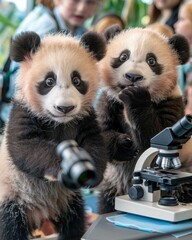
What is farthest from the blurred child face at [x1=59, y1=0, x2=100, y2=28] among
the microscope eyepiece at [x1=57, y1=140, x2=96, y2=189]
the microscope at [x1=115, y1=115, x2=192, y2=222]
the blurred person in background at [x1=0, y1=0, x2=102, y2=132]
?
the microscope eyepiece at [x1=57, y1=140, x2=96, y2=189]

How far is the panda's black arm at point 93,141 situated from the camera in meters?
1.06

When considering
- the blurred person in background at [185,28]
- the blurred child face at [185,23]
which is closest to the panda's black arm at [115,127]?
the blurred person in background at [185,28]

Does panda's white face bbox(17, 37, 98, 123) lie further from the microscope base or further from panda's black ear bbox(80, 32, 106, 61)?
the microscope base

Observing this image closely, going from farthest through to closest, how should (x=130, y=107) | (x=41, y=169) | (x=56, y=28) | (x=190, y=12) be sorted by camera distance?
(x=190, y=12), (x=56, y=28), (x=130, y=107), (x=41, y=169)

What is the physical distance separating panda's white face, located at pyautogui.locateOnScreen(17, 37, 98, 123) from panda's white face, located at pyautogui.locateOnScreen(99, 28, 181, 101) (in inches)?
5.1

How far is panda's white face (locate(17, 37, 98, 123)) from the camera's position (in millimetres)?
1029

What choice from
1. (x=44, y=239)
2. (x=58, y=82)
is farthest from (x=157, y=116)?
(x=44, y=239)

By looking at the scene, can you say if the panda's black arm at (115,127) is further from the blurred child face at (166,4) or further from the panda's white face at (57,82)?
the blurred child face at (166,4)

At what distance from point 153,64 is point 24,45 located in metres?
0.34

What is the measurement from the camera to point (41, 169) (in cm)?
101

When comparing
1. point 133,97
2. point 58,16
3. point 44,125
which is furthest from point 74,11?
point 44,125

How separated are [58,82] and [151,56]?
1.00 ft

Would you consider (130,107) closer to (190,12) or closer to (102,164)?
(102,164)

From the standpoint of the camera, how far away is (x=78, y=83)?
1079 millimetres
